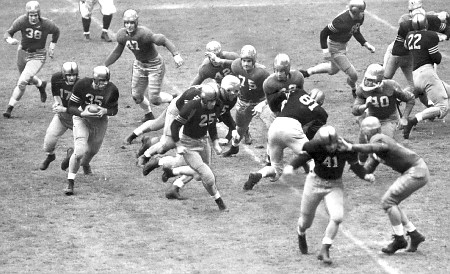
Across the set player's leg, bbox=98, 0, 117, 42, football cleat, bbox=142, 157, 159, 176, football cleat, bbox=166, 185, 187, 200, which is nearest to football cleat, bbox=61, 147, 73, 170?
football cleat, bbox=142, 157, 159, 176

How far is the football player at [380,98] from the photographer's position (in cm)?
1928

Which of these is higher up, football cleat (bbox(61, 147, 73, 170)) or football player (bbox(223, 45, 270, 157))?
football player (bbox(223, 45, 270, 157))

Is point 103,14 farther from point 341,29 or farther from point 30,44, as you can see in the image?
point 341,29

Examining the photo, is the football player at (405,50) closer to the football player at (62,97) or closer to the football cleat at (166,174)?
the football cleat at (166,174)

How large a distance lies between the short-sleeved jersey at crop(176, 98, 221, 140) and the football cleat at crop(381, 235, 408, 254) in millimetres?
3564

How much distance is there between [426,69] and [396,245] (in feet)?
21.2

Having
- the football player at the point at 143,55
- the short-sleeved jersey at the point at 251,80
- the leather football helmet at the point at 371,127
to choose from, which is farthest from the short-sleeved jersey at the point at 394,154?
the football player at the point at 143,55

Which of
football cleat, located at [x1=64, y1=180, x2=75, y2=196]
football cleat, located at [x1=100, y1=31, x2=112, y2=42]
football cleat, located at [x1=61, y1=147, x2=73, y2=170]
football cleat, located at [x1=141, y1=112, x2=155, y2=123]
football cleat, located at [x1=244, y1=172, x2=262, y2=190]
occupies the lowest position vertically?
football cleat, located at [x1=100, y1=31, x2=112, y2=42]

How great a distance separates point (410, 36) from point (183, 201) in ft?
19.2

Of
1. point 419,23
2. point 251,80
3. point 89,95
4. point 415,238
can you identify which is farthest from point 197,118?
point 419,23

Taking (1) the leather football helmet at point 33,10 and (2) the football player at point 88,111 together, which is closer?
(2) the football player at point 88,111

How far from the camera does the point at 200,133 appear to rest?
18203 mm

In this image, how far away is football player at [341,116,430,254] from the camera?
52.5ft

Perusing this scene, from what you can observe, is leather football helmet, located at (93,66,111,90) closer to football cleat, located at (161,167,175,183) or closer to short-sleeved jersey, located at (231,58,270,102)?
football cleat, located at (161,167,175,183)
